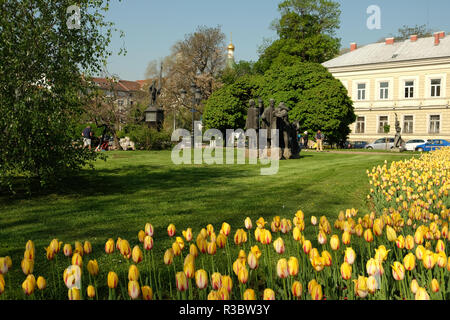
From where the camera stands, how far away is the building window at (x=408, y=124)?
157ft

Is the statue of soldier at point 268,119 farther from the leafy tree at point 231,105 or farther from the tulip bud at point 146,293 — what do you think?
the leafy tree at point 231,105

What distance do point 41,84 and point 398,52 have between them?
164ft

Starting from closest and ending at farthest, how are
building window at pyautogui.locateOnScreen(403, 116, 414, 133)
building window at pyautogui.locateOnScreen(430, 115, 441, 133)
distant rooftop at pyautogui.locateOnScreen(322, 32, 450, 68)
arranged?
1. building window at pyautogui.locateOnScreen(430, 115, 441, 133)
2. distant rooftop at pyautogui.locateOnScreen(322, 32, 450, 68)
3. building window at pyautogui.locateOnScreen(403, 116, 414, 133)

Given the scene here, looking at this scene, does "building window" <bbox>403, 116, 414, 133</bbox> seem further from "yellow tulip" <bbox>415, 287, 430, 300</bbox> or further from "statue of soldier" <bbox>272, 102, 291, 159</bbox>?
"yellow tulip" <bbox>415, 287, 430, 300</bbox>

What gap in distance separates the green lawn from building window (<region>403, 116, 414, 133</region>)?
40.4 m

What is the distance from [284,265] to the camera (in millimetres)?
2271

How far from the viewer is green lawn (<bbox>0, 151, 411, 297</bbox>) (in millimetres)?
5266

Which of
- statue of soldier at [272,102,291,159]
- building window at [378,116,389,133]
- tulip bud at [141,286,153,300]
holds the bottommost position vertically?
tulip bud at [141,286,153,300]

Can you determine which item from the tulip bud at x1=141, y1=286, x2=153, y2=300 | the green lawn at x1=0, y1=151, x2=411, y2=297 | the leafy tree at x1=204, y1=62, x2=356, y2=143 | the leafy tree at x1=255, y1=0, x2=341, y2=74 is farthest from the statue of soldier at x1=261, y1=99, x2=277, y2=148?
the leafy tree at x1=255, y1=0, x2=341, y2=74

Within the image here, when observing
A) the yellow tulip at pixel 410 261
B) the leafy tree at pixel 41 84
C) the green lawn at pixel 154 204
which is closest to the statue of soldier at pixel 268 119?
the green lawn at pixel 154 204

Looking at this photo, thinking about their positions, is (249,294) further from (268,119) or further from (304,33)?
(304,33)
